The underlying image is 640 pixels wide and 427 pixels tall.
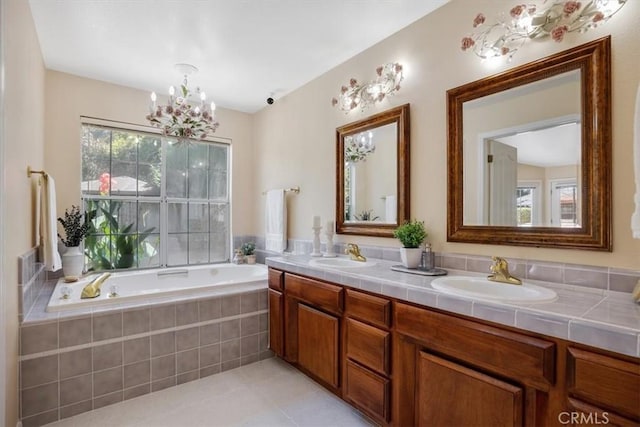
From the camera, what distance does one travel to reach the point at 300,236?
3330mm

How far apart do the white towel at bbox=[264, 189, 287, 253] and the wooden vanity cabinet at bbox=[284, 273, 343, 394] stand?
1.01 metres

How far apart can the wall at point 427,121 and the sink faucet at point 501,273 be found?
14 centimetres

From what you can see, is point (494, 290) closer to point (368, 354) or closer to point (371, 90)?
point (368, 354)

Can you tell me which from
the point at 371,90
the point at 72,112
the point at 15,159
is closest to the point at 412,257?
the point at 371,90

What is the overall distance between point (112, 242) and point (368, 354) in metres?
2.96

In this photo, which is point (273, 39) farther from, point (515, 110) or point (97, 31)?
point (515, 110)

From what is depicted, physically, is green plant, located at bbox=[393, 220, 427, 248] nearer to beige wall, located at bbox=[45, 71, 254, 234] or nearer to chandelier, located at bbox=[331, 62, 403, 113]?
chandelier, located at bbox=[331, 62, 403, 113]

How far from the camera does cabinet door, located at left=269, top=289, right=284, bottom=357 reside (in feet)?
8.35

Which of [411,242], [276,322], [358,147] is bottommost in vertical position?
[276,322]

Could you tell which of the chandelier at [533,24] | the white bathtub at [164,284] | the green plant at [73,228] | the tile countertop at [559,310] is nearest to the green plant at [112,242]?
the white bathtub at [164,284]

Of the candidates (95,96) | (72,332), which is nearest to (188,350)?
(72,332)

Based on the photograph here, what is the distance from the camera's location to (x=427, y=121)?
6.98 ft

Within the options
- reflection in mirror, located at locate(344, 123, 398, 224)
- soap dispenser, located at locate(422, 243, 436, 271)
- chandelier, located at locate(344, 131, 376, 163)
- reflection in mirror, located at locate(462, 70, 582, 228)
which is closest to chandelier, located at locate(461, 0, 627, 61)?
reflection in mirror, located at locate(462, 70, 582, 228)

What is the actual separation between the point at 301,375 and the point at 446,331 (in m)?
1.49
